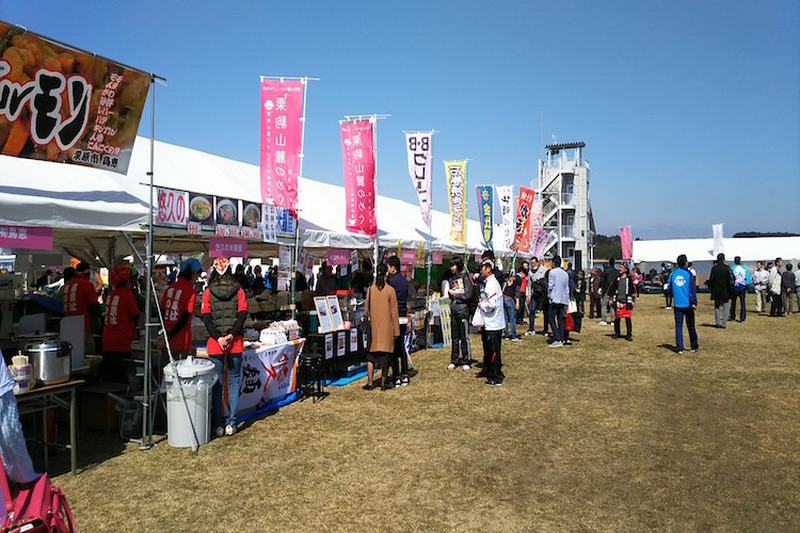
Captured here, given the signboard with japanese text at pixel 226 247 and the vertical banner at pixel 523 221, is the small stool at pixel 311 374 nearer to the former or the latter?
the signboard with japanese text at pixel 226 247

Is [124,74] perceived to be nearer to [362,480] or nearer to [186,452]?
[186,452]

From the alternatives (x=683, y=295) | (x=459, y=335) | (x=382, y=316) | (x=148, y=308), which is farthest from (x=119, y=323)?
(x=683, y=295)

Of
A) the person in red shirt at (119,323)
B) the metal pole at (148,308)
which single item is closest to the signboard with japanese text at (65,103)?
the metal pole at (148,308)

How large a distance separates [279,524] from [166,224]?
3.21 metres

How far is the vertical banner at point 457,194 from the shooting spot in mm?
13539

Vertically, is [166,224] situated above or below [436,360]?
above

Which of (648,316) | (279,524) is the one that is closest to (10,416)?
(279,524)

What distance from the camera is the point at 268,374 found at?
21.1 feet

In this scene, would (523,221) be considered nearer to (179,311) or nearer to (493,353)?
(493,353)

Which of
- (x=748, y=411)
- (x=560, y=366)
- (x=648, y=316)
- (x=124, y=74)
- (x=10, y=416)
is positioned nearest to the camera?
(x=10, y=416)

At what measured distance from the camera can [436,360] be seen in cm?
967

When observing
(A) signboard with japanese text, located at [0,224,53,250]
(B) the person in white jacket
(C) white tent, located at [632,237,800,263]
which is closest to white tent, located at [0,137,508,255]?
(A) signboard with japanese text, located at [0,224,53,250]

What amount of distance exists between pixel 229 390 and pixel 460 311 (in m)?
4.12

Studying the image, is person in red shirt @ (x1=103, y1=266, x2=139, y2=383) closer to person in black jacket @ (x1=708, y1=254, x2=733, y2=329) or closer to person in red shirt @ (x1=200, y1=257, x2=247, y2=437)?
person in red shirt @ (x1=200, y1=257, x2=247, y2=437)
